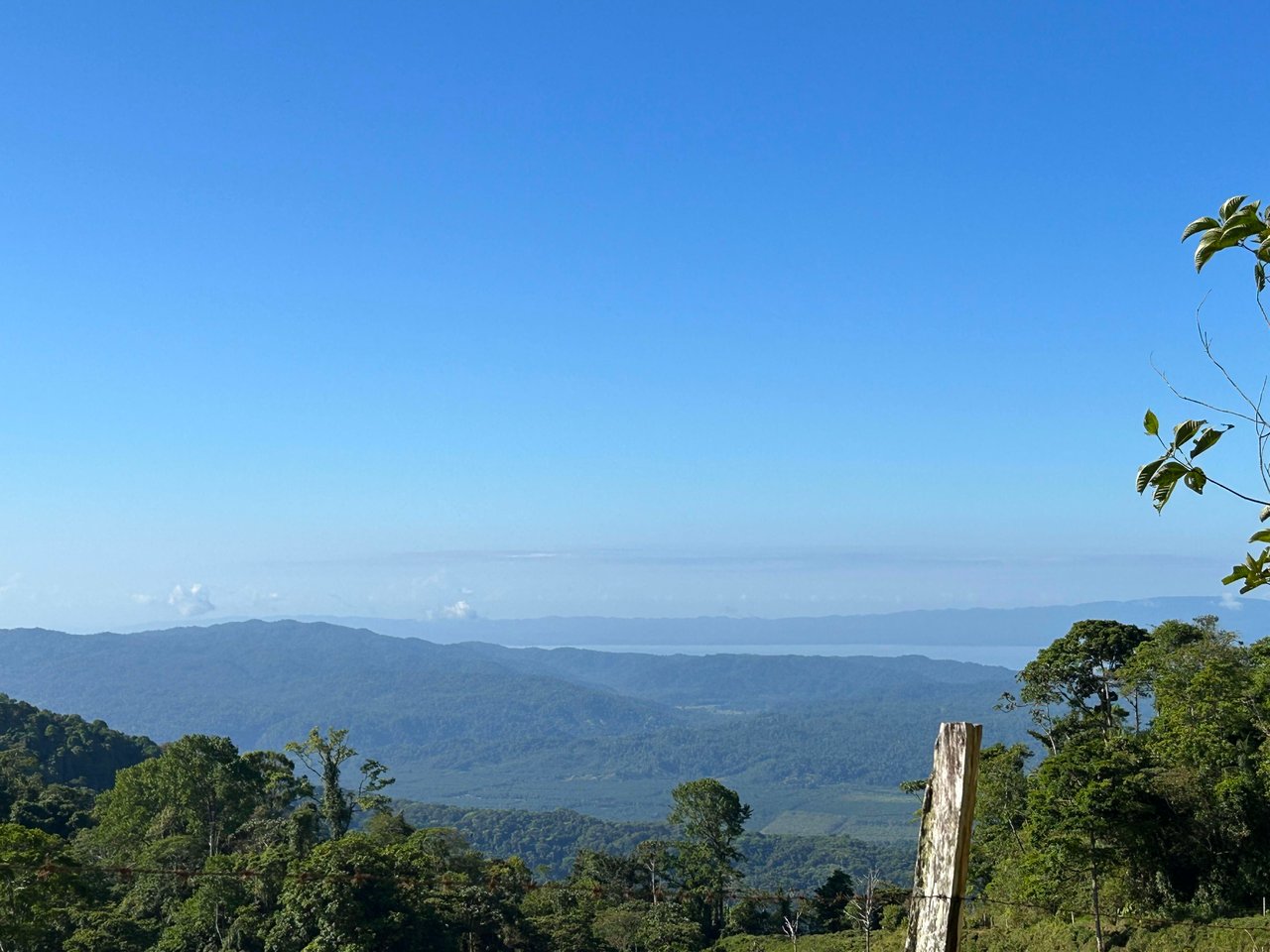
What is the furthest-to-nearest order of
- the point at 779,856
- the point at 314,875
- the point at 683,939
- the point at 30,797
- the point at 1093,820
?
the point at 779,856
the point at 30,797
the point at 683,939
the point at 314,875
the point at 1093,820

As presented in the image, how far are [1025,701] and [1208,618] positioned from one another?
307 inches

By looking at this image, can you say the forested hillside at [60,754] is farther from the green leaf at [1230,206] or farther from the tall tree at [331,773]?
the green leaf at [1230,206]

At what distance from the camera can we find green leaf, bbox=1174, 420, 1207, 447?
239 centimetres

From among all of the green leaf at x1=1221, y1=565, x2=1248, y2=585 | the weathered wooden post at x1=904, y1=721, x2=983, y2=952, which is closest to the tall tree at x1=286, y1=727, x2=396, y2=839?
the weathered wooden post at x1=904, y1=721, x2=983, y2=952

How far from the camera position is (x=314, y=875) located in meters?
28.0

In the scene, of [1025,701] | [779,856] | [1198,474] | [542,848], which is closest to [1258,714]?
[1025,701]

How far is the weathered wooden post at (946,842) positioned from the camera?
9.62 feet

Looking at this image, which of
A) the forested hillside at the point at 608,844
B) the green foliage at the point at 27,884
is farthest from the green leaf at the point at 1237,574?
the forested hillside at the point at 608,844

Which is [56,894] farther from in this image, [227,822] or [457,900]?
[227,822]

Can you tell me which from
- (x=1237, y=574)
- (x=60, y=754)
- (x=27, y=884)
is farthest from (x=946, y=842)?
(x=60, y=754)

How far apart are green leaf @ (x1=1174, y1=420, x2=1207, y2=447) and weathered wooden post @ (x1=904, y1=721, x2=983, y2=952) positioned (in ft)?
3.34

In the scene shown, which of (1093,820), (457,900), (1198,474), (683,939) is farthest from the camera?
(683,939)

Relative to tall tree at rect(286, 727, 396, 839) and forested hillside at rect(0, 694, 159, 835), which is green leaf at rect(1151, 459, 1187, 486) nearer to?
tall tree at rect(286, 727, 396, 839)

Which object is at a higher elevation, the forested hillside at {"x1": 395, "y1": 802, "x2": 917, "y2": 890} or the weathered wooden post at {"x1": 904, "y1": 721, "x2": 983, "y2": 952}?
the weathered wooden post at {"x1": 904, "y1": 721, "x2": 983, "y2": 952}
